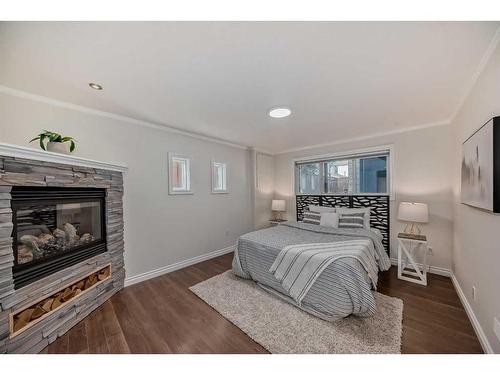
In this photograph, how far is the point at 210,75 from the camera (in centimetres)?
167

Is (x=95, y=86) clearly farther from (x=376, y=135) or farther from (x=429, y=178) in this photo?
(x=429, y=178)

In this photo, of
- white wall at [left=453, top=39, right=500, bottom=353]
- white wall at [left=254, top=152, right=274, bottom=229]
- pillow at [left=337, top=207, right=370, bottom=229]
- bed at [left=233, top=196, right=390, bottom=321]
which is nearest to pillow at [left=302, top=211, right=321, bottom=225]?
bed at [left=233, top=196, right=390, bottom=321]

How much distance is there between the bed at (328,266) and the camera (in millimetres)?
1857

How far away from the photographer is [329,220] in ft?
11.3

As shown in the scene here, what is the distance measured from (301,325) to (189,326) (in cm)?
106

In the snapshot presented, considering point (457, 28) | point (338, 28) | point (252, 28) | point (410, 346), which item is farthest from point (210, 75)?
point (410, 346)

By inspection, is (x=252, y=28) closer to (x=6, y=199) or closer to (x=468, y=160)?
(x=6, y=199)

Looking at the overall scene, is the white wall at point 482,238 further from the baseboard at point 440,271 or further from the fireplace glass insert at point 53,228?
the fireplace glass insert at point 53,228

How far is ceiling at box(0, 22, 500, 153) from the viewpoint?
1206 millimetres

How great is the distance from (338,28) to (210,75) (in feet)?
3.31

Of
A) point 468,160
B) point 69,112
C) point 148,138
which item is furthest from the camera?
point 148,138

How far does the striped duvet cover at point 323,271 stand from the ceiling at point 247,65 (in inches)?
67.8

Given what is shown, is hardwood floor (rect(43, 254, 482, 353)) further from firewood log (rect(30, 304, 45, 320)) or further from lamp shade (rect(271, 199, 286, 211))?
lamp shade (rect(271, 199, 286, 211))

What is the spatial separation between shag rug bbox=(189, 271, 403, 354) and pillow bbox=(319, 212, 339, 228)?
49.2 inches
